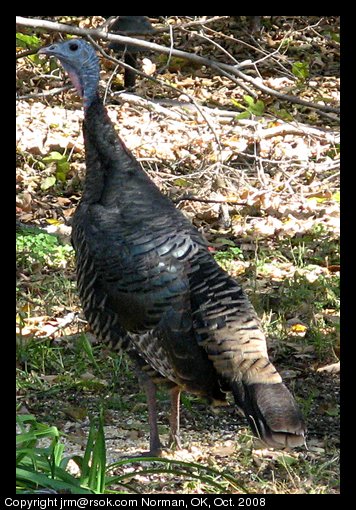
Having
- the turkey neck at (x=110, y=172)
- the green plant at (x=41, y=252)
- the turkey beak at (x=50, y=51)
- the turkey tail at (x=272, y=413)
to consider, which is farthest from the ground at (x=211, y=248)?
the turkey neck at (x=110, y=172)

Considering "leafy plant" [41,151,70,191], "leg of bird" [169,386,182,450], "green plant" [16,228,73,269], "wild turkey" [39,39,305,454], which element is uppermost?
"leafy plant" [41,151,70,191]

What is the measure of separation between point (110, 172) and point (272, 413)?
1531 millimetres

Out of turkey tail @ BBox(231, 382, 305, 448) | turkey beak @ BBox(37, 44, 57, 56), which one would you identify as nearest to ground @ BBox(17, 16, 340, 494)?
turkey tail @ BBox(231, 382, 305, 448)

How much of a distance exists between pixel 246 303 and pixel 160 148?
4029mm

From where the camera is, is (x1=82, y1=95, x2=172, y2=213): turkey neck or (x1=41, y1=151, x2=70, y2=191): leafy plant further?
(x1=41, y1=151, x2=70, y2=191): leafy plant

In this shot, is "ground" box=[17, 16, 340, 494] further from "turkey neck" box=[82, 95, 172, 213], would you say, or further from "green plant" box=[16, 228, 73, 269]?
"turkey neck" box=[82, 95, 172, 213]

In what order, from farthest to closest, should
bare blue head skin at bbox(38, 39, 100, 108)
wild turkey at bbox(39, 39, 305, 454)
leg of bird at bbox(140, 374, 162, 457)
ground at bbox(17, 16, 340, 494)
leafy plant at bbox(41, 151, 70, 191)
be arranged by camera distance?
leafy plant at bbox(41, 151, 70, 191)
bare blue head skin at bbox(38, 39, 100, 108)
ground at bbox(17, 16, 340, 494)
leg of bird at bbox(140, 374, 162, 457)
wild turkey at bbox(39, 39, 305, 454)

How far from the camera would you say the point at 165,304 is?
4.02 metres

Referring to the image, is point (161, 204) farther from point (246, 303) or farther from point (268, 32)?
point (268, 32)

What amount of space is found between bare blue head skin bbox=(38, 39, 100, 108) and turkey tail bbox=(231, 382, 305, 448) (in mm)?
1879

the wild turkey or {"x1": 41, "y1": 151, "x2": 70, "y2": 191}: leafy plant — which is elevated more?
{"x1": 41, "y1": 151, "x2": 70, "y2": 191}: leafy plant

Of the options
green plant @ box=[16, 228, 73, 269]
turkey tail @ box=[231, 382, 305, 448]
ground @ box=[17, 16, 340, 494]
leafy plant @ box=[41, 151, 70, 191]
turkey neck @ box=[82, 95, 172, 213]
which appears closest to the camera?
turkey tail @ box=[231, 382, 305, 448]

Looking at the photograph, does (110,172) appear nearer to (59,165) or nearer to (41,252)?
(41,252)

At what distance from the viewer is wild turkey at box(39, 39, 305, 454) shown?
12.4 ft
